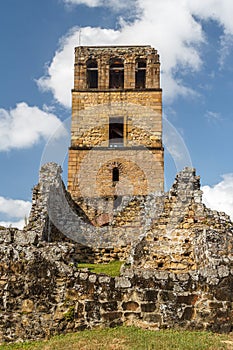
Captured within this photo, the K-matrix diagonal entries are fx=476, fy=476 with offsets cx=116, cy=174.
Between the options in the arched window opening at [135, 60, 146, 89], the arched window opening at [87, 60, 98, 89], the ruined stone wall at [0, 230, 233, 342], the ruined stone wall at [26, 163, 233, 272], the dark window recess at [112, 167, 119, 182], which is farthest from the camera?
the arched window opening at [87, 60, 98, 89]

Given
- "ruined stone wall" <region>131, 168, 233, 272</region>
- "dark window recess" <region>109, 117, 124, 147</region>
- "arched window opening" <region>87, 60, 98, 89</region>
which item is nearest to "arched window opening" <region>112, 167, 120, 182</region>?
"dark window recess" <region>109, 117, 124, 147</region>

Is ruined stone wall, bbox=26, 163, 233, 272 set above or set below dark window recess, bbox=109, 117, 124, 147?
below

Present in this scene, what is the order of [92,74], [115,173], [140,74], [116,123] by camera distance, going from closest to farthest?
1. [115,173]
2. [116,123]
3. [140,74]
4. [92,74]

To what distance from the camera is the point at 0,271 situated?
24.5ft

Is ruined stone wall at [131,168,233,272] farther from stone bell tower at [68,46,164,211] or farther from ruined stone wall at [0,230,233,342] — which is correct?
stone bell tower at [68,46,164,211]

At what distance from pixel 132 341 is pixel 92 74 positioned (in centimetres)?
2122

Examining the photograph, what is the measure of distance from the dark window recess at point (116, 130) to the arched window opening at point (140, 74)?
2.32m

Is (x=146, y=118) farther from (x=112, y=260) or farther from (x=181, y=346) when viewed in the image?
(x=181, y=346)

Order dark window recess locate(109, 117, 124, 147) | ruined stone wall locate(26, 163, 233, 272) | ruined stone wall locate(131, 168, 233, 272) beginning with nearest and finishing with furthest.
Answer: ruined stone wall locate(131, 168, 233, 272), ruined stone wall locate(26, 163, 233, 272), dark window recess locate(109, 117, 124, 147)

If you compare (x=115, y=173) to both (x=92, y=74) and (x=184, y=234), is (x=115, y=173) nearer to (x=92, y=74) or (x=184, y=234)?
(x=92, y=74)

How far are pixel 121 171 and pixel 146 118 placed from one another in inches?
133

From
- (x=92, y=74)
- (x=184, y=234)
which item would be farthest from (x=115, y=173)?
(x=184, y=234)

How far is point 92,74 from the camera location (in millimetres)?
26219

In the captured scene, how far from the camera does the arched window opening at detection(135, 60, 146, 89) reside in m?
25.6
